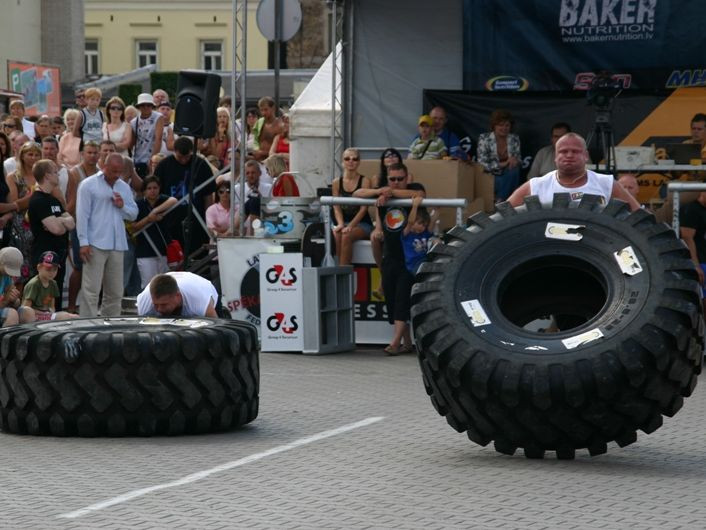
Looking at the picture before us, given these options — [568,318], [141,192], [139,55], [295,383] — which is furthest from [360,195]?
[139,55]

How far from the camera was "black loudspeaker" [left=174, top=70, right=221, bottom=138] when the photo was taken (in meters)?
18.0

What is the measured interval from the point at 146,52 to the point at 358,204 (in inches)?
2582

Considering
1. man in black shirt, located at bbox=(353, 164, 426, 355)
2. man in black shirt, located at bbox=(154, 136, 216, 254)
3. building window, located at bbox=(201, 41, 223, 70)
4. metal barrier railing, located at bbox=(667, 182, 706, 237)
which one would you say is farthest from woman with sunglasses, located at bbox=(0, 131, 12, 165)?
building window, located at bbox=(201, 41, 223, 70)

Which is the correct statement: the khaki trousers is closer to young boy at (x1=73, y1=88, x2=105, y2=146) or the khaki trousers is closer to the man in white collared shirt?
the man in white collared shirt

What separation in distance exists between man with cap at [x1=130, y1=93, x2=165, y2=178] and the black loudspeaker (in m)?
2.92

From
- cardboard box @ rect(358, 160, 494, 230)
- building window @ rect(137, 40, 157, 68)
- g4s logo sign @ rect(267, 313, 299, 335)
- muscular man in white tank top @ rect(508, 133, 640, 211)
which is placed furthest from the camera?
building window @ rect(137, 40, 157, 68)

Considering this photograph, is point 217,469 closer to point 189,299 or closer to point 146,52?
point 189,299

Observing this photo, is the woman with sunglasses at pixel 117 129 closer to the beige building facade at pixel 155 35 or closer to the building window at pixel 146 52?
the beige building facade at pixel 155 35

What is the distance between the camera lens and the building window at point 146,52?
7950 centimetres

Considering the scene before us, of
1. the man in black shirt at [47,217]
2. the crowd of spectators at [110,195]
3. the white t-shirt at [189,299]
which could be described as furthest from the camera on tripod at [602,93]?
the white t-shirt at [189,299]

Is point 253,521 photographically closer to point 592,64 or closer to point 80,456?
point 80,456

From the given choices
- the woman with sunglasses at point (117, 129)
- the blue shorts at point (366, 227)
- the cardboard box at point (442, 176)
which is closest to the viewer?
the blue shorts at point (366, 227)

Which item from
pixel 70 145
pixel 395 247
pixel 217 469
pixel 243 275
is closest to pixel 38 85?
pixel 70 145

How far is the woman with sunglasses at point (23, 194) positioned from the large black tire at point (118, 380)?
622cm
